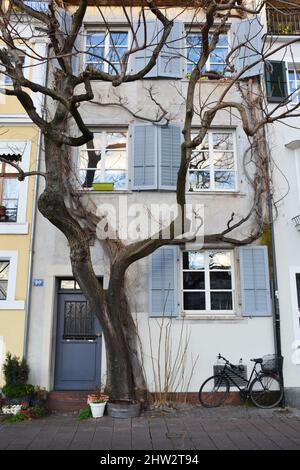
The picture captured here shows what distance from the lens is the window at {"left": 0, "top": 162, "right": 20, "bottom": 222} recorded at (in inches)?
367

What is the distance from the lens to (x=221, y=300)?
9031 millimetres

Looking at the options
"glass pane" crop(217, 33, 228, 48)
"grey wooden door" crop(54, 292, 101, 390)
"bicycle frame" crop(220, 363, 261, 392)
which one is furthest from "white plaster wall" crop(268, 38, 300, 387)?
"grey wooden door" crop(54, 292, 101, 390)

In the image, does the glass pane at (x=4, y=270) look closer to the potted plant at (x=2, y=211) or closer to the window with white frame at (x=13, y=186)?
the window with white frame at (x=13, y=186)

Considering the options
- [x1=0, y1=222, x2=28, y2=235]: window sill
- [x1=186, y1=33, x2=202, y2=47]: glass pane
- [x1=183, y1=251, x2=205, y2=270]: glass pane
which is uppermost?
[x1=186, y1=33, x2=202, y2=47]: glass pane

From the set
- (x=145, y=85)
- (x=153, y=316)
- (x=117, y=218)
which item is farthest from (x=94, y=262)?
(x=145, y=85)

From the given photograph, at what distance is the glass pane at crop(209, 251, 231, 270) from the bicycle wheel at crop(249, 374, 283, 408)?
240cm

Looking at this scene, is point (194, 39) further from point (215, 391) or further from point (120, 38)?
point (215, 391)

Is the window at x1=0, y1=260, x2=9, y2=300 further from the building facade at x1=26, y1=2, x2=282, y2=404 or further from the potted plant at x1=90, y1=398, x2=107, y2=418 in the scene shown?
the potted plant at x1=90, y1=398, x2=107, y2=418

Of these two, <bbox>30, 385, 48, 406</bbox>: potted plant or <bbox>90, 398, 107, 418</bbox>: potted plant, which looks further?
<bbox>30, 385, 48, 406</bbox>: potted plant

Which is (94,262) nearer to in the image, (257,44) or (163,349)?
(163,349)

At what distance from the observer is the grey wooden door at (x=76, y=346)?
870 centimetres

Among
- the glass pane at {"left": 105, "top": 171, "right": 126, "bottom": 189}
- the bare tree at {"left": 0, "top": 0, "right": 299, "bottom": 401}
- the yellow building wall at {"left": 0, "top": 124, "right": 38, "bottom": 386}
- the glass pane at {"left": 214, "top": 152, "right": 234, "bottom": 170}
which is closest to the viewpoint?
the bare tree at {"left": 0, "top": 0, "right": 299, "bottom": 401}

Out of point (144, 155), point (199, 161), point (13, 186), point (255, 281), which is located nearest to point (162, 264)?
point (255, 281)

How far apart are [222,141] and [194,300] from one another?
3.84 m
